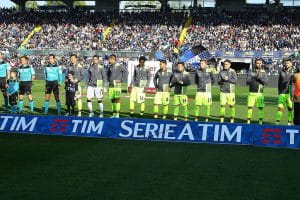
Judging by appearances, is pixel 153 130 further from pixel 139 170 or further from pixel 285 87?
pixel 285 87

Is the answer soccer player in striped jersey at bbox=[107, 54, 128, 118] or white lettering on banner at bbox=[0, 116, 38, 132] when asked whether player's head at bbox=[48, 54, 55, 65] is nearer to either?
soccer player in striped jersey at bbox=[107, 54, 128, 118]

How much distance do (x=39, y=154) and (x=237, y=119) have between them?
9551 millimetres

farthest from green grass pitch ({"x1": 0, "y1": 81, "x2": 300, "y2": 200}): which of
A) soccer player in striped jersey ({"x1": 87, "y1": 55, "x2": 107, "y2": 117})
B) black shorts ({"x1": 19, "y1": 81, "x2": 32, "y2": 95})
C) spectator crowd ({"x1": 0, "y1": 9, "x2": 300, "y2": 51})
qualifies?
spectator crowd ({"x1": 0, "y1": 9, "x2": 300, "y2": 51})

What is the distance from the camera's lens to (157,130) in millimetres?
12461

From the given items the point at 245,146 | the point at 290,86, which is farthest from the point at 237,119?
the point at 245,146

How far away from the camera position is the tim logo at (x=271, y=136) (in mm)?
11695

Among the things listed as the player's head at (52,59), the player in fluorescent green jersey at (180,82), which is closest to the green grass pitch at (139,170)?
the player in fluorescent green jersey at (180,82)

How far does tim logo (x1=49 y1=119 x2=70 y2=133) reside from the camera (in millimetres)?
12906

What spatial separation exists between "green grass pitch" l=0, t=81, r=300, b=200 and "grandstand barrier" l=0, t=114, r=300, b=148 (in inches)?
7.2

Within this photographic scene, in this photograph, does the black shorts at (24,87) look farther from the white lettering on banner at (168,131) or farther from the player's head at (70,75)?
the white lettering on banner at (168,131)

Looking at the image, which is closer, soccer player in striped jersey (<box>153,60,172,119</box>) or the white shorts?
soccer player in striped jersey (<box>153,60,172,119</box>)

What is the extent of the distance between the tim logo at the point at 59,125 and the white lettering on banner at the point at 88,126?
0.24 meters

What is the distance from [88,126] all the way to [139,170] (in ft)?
12.2

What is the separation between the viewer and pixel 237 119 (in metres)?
18.4
